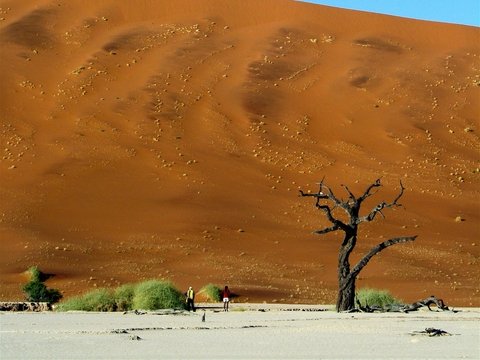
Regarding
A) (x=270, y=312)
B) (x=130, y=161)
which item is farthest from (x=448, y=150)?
(x=270, y=312)

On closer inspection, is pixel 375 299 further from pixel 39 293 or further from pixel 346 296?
pixel 39 293

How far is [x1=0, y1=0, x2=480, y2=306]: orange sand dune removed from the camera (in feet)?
120

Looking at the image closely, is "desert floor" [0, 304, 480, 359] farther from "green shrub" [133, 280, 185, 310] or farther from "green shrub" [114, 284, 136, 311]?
"green shrub" [114, 284, 136, 311]

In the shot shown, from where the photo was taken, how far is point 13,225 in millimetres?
38219

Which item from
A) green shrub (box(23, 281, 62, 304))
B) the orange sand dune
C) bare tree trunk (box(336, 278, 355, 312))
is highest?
the orange sand dune

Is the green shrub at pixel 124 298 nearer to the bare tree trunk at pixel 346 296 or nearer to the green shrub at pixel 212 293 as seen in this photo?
the green shrub at pixel 212 293

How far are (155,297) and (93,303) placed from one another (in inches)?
61.0

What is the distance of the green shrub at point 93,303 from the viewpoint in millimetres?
26339

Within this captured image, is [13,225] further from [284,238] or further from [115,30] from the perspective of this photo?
[115,30]

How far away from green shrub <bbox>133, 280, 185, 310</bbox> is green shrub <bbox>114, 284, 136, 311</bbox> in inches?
14.9

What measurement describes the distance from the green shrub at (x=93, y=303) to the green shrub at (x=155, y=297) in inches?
24.9

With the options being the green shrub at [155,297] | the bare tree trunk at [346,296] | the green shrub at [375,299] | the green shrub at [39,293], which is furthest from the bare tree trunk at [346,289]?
the green shrub at [39,293]

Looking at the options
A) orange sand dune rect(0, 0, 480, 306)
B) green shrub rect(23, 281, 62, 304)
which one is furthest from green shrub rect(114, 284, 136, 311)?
orange sand dune rect(0, 0, 480, 306)

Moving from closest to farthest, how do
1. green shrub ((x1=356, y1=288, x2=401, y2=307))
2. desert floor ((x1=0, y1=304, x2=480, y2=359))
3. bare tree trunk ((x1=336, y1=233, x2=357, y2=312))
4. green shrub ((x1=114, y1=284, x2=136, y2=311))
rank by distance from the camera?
desert floor ((x1=0, y1=304, x2=480, y2=359)), bare tree trunk ((x1=336, y1=233, x2=357, y2=312)), green shrub ((x1=114, y1=284, x2=136, y2=311)), green shrub ((x1=356, y1=288, x2=401, y2=307))
